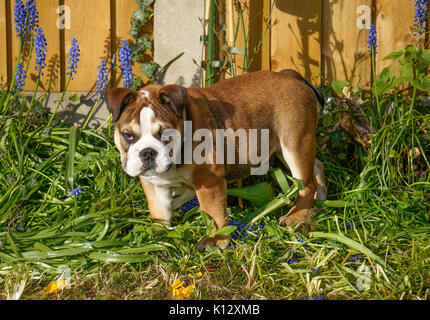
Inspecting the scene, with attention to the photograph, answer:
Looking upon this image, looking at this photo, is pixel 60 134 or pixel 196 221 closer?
pixel 196 221

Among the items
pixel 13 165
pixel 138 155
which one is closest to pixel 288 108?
pixel 138 155

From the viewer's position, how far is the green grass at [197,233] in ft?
9.46

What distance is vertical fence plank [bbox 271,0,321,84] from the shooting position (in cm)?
495

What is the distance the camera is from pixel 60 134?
4477 mm

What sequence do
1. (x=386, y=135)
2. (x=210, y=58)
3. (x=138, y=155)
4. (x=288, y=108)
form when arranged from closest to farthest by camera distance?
(x=138, y=155)
(x=288, y=108)
(x=386, y=135)
(x=210, y=58)

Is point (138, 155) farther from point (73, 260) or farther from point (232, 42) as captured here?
point (232, 42)

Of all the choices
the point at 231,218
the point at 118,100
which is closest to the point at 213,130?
Answer: the point at 118,100

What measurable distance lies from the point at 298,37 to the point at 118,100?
2623 mm

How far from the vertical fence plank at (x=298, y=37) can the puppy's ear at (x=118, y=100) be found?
2369 millimetres

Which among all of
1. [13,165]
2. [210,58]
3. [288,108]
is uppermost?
[210,58]

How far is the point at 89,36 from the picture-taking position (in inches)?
192

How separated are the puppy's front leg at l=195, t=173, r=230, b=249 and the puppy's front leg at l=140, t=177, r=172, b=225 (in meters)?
0.31
